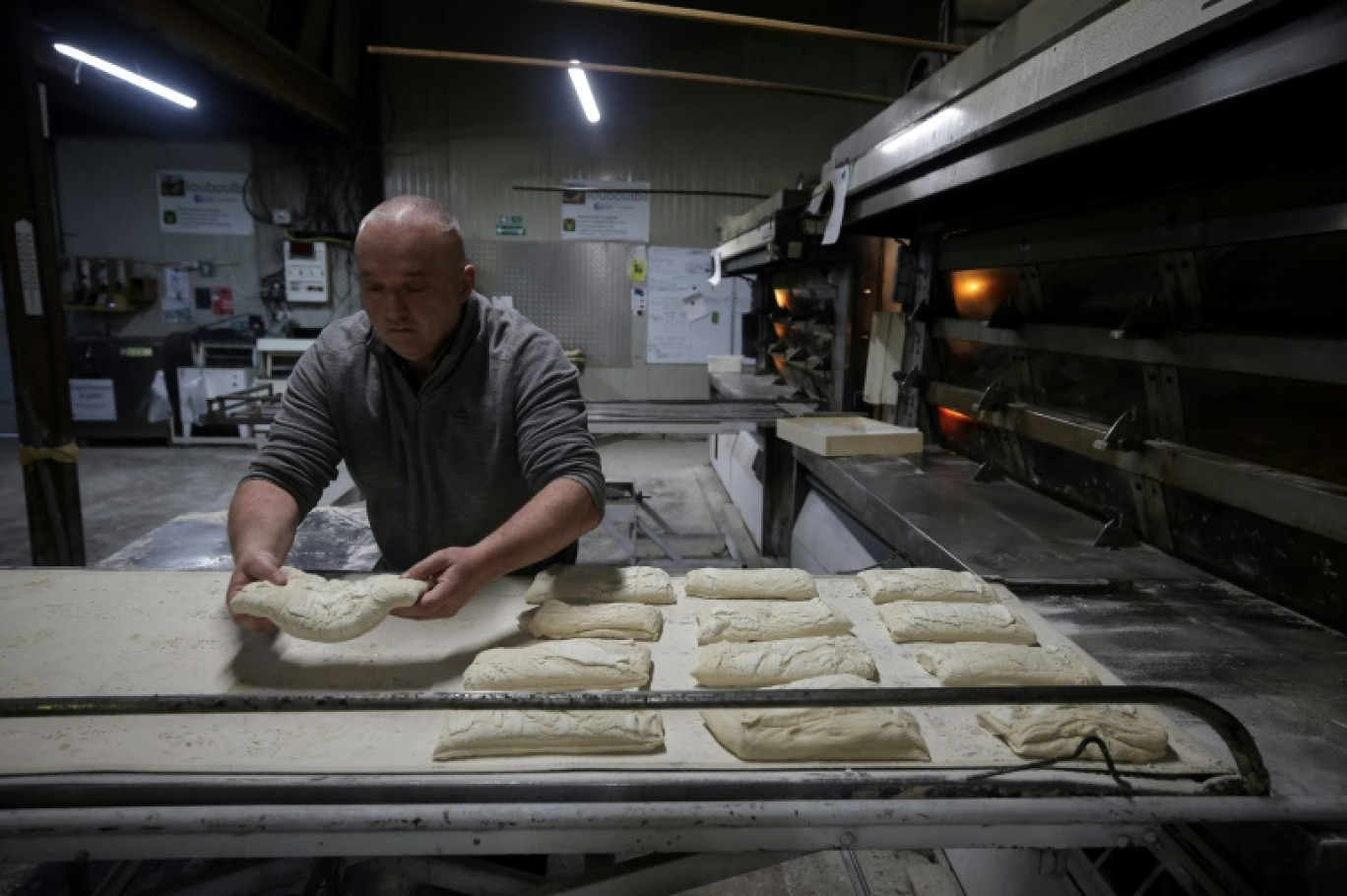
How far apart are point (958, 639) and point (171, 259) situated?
378 inches

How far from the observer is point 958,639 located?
57.5 inches

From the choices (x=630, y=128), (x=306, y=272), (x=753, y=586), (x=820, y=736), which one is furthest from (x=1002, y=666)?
(x=306, y=272)

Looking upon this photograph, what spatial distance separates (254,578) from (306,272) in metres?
7.55

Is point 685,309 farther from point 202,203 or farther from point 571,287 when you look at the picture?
point 202,203

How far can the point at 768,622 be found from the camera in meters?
1.50

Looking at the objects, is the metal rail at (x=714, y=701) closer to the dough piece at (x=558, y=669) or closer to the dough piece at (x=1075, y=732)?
the dough piece at (x=1075, y=732)

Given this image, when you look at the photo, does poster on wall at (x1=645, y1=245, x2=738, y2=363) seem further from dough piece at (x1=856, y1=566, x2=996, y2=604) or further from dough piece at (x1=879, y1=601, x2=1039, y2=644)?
dough piece at (x1=879, y1=601, x2=1039, y2=644)

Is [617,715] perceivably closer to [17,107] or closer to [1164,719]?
[1164,719]

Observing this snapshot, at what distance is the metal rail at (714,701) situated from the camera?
2.97 feet

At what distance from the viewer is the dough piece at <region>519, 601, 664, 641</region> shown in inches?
57.1

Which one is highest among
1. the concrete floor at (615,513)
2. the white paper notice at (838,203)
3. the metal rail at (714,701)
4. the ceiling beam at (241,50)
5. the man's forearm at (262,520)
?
the ceiling beam at (241,50)

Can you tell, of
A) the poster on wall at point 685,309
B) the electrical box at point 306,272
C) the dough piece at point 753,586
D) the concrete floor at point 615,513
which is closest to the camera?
the dough piece at point 753,586

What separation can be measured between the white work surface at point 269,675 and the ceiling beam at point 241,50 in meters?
4.72

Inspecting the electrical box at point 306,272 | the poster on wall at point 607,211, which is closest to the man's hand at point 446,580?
the poster on wall at point 607,211
